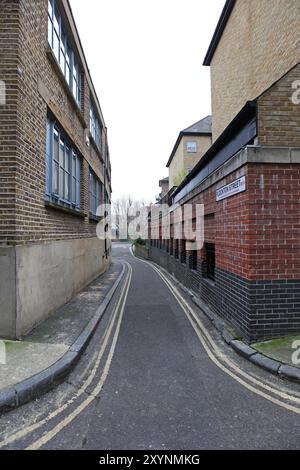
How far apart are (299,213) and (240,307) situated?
6.80 ft

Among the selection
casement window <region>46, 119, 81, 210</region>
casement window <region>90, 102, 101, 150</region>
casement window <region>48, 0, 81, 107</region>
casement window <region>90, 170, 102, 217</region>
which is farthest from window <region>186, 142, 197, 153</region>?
casement window <region>46, 119, 81, 210</region>

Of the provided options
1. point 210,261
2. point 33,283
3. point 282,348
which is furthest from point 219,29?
point 282,348

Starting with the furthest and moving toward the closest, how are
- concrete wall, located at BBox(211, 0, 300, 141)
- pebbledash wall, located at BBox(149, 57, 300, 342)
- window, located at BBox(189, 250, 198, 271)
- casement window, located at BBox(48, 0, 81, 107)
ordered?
window, located at BBox(189, 250, 198, 271)
concrete wall, located at BBox(211, 0, 300, 141)
casement window, located at BBox(48, 0, 81, 107)
pebbledash wall, located at BBox(149, 57, 300, 342)

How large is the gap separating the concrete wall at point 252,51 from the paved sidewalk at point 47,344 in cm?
877

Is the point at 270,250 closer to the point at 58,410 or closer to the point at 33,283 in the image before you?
the point at 58,410

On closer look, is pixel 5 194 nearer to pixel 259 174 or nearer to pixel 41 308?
pixel 41 308

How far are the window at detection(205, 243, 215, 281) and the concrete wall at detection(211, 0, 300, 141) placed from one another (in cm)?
550

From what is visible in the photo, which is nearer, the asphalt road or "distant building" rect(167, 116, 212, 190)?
the asphalt road

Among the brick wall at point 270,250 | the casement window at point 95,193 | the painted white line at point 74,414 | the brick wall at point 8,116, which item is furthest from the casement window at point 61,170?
the brick wall at point 270,250

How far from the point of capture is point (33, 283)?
6.17 metres

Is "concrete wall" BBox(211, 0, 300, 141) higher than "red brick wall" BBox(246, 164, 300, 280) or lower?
higher

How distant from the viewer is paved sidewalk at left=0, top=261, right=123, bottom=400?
13.7 ft

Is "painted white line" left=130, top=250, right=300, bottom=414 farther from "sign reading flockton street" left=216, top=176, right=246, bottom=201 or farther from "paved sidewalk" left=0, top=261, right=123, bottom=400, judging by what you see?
"sign reading flockton street" left=216, top=176, right=246, bottom=201

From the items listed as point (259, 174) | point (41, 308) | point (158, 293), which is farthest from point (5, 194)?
point (158, 293)
